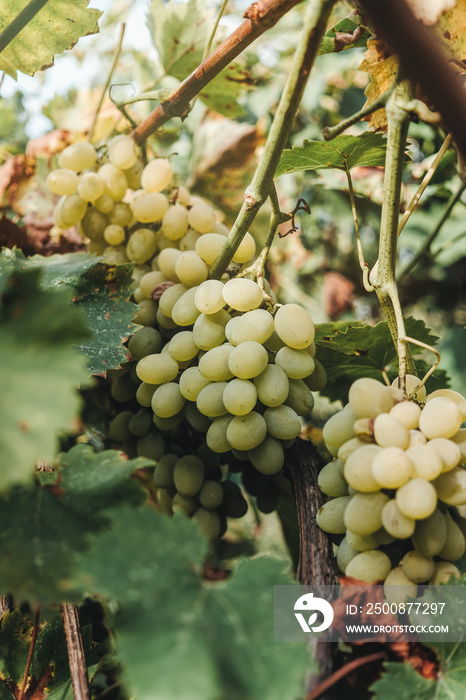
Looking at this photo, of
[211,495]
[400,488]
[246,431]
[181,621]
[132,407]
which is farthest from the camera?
[132,407]

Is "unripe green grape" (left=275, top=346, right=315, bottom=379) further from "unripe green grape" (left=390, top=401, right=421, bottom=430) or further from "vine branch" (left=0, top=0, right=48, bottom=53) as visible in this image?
"vine branch" (left=0, top=0, right=48, bottom=53)

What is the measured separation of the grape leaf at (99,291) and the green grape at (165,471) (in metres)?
0.15

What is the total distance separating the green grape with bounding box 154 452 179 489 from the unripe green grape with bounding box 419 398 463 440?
0.33m

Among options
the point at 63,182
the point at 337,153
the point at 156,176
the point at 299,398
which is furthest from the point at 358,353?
the point at 63,182

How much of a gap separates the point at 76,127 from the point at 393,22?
3.58 ft

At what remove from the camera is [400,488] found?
46cm

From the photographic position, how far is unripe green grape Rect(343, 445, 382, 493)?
459 millimetres

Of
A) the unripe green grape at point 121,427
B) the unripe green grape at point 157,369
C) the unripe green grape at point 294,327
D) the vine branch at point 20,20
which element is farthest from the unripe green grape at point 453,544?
the vine branch at point 20,20

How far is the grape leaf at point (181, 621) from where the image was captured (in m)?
0.33

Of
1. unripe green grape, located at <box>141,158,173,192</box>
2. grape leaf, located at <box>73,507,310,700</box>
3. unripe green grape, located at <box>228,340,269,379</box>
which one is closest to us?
grape leaf, located at <box>73,507,310,700</box>

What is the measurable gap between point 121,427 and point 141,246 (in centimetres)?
26

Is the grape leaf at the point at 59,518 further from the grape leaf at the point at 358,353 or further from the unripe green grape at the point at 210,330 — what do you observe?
the grape leaf at the point at 358,353

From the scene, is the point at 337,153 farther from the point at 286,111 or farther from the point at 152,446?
the point at 152,446

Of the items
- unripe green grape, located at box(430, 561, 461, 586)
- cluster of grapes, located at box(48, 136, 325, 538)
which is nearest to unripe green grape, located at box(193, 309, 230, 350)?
cluster of grapes, located at box(48, 136, 325, 538)
